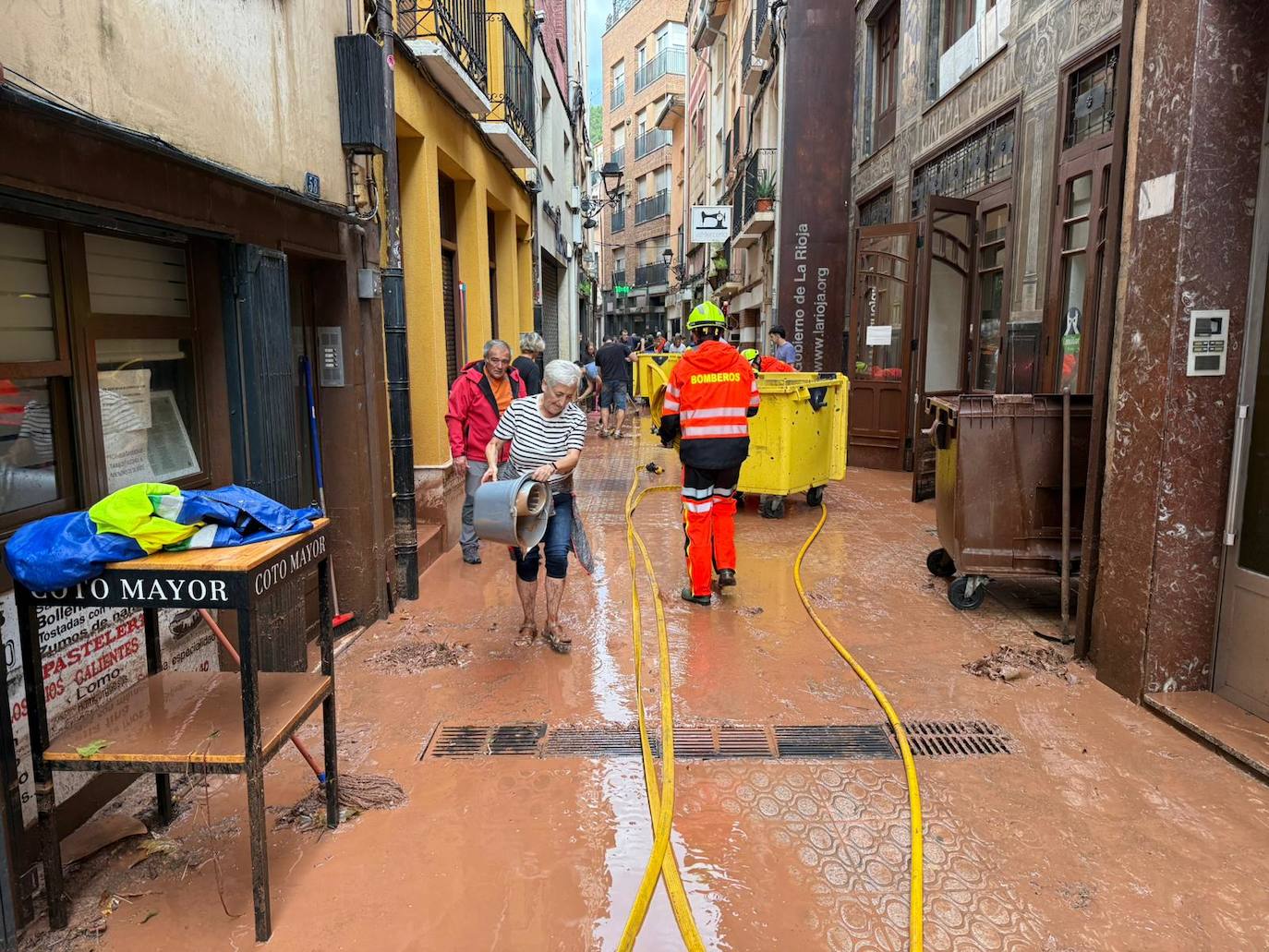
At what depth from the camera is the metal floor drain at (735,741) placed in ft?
12.0

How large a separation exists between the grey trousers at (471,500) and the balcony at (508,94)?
187 inches

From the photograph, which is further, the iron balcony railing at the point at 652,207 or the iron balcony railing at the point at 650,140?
the iron balcony railing at the point at 652,207

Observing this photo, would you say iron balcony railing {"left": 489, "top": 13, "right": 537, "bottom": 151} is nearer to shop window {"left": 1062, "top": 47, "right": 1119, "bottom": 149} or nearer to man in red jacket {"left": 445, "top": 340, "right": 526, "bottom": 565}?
man in red jacket {"left": 445, "top": 340, "right": 526, "bottom": 565}

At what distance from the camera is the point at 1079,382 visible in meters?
6.96

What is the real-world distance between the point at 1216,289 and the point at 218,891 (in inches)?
183

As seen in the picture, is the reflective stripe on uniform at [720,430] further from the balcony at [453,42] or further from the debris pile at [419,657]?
the balcony at [453,42]

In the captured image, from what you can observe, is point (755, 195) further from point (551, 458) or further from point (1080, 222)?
point (551, 458)

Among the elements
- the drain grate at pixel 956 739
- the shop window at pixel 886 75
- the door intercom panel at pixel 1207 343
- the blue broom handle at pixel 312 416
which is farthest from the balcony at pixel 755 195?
the drain grate at pixel 956 739

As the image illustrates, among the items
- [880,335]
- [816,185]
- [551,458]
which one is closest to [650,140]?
[816,185]

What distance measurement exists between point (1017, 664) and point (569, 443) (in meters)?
2.74

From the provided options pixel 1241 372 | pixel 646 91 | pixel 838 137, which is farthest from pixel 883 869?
pixel 646 91

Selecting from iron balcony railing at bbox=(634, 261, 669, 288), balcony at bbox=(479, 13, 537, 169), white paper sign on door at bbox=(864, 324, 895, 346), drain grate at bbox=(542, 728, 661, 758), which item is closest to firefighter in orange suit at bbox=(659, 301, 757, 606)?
drain grate at bbox=(542, 728, 661, 758)

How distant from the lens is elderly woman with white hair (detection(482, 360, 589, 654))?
4.59 meters

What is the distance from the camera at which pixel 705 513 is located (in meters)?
5.65
